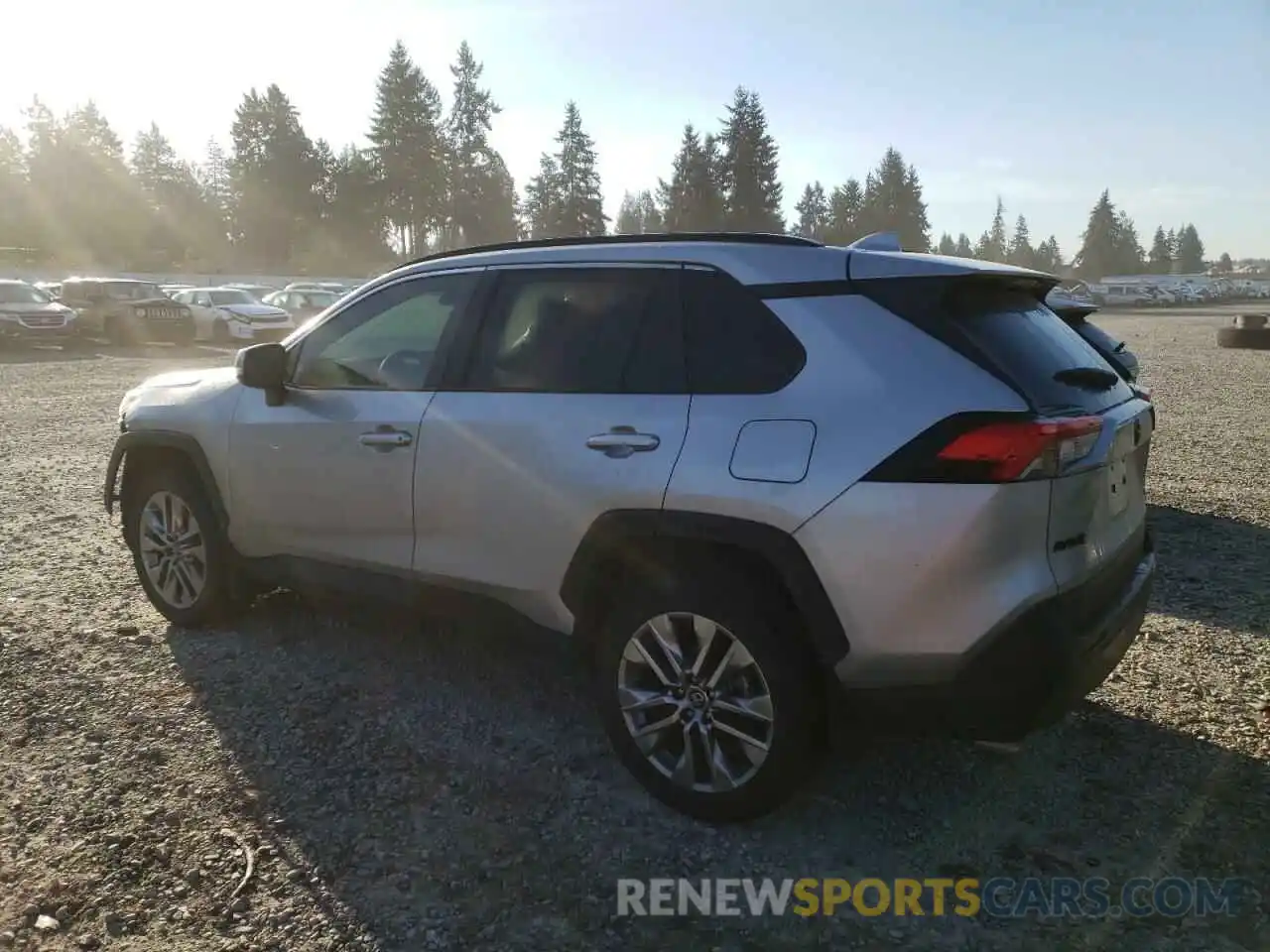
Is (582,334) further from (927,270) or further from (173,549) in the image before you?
(173,549)

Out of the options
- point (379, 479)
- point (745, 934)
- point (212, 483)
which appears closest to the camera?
point (745, 934)

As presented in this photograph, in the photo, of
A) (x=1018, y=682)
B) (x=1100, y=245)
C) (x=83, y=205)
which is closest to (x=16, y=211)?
(x=83, y=205)

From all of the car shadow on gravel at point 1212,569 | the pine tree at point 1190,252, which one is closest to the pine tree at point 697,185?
the car shadow on gravel at point 1212,569

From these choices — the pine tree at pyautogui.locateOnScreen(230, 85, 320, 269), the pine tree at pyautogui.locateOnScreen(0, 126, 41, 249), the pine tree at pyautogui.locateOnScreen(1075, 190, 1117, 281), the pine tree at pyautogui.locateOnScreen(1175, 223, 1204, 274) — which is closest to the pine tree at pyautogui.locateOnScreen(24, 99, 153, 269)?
the pine tree at pyautogui.locateOnScreen(0, 126, 41, 249)

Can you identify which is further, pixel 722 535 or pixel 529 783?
pixel 529 783

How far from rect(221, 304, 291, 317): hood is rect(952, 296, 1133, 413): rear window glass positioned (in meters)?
25.6

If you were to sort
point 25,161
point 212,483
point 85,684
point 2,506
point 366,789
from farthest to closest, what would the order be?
point 25,161 < point 2,506 < point 212,483 < point 85,684 < point 366,789

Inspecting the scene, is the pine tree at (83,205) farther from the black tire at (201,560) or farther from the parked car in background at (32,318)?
the black tire at (201,560)

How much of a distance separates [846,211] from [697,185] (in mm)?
19705

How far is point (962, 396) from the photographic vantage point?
2.69 metres

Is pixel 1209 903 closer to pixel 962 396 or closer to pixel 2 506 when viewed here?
pixel 962 396

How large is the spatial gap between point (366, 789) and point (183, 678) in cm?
142

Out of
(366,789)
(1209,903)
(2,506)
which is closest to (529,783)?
(366,789)

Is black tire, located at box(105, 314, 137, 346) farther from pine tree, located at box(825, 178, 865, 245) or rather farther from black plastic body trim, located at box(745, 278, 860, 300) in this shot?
pine tree, located at box(825, 178, 865, 245)
